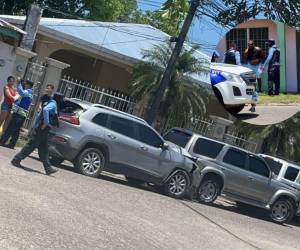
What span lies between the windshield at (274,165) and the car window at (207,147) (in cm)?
230

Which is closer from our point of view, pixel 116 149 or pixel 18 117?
pixel 116 149

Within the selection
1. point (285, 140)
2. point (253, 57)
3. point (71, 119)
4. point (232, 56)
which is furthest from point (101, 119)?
point (285, 140)

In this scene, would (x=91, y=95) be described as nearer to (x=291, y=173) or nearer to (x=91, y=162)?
(x=91, y=162)

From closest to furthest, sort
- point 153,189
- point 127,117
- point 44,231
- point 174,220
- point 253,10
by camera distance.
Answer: point 44,231 → point 253,10 → point 174,220 → point 127,117 → point 153,189

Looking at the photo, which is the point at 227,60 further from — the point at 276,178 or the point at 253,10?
the point at 276,178

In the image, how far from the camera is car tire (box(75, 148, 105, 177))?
13461 millimetres

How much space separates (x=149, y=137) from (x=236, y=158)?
2.85 m

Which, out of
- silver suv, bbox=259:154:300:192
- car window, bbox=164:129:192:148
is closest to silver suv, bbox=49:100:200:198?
car window, bbox=164:129:192:148

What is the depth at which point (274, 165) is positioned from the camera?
17.4 m

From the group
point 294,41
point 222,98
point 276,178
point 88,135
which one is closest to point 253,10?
point 294,41

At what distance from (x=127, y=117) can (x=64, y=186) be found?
343 centimetres

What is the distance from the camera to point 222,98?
30.8 feet

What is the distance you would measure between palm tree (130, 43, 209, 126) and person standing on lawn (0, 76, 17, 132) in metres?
5.79

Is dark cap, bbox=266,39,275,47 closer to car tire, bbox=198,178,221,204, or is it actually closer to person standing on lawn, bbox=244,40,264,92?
person standing on lawn, bbox=244,40,264,92
